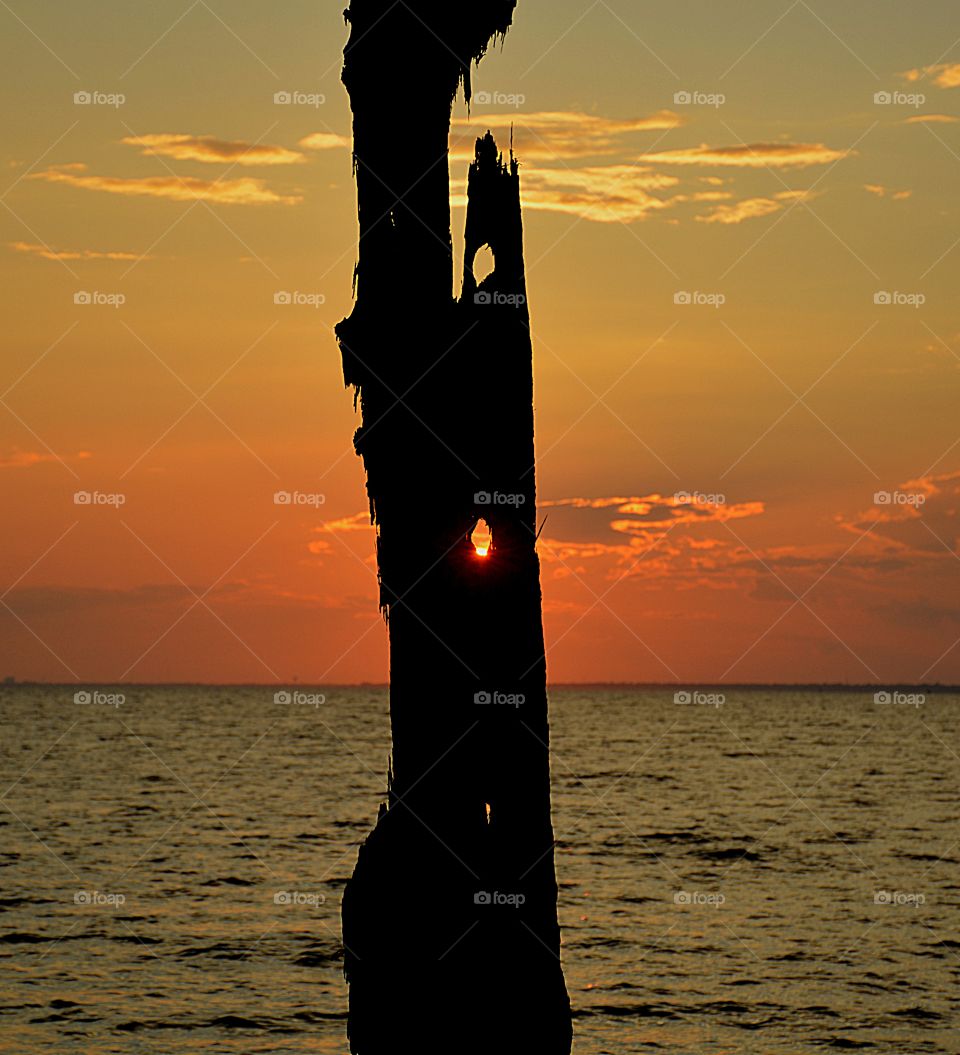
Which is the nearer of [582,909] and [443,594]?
[443,594]

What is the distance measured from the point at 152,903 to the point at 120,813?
22.9 m

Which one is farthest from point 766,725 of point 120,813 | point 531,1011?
point 531,1011

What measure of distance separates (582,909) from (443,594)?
25698 mm

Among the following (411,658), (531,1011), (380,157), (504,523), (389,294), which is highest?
(380,157)

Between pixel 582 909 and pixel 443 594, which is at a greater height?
pixel 443 594

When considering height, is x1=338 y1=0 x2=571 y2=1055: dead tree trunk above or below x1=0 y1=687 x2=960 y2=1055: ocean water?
above

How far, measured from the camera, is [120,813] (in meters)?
52.5

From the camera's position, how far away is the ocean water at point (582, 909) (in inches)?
829

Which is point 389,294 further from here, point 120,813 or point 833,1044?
point 120,813

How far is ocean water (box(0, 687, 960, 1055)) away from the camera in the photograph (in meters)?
21.1

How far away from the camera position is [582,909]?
100ft

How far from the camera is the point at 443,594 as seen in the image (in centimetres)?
632

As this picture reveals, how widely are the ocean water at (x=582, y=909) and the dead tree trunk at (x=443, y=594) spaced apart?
14278 mm

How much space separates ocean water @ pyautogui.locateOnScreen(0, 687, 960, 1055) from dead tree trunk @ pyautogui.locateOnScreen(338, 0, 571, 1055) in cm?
1428
